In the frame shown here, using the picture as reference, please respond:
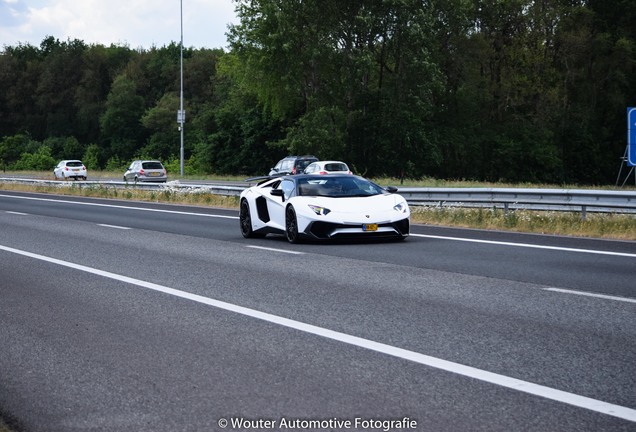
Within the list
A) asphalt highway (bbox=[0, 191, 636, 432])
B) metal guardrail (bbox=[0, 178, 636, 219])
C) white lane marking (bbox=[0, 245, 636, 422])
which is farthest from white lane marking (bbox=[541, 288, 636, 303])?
metal guardrail (bbox=[0, 178, 636, 219])

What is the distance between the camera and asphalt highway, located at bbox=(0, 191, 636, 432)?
5.46 meters

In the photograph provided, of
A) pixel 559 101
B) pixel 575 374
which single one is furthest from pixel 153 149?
pixel 575 374

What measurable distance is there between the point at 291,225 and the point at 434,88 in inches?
1871

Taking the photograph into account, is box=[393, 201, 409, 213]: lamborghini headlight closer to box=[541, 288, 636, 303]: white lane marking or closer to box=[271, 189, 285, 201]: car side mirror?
box=[271, 189, 285, 201]: car side mirror

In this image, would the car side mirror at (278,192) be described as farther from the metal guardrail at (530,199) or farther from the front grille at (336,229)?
the metal guardrail at (530,199)

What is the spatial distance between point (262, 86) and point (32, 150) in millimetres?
58167

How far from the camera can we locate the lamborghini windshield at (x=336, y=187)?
17891 mm

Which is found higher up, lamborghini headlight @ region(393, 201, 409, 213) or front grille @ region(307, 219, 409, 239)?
lamborghini headlight @ region(393, 201, 409, 213)

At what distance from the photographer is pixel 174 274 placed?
42.4ft

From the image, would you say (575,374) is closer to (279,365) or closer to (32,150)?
(279,365)

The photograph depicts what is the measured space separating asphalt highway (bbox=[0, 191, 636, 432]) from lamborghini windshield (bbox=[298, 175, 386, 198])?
2.36 metres

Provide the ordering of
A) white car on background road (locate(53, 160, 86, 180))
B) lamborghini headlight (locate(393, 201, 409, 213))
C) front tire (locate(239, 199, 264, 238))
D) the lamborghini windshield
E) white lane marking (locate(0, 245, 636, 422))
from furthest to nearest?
1. white car on background road (locate(53, 160, 86, 180))
2. front tire (locate(239, 199, 264, 238))
3. the lamborghini windshield
4. lamborghini headlight (locate(393, 201, 409, 213))
5. white lane marking (locate(0, 245, 636, 422))

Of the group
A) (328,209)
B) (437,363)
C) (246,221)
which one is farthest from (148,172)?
(437,363)

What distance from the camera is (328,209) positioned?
17.1m
